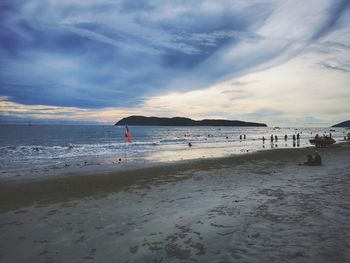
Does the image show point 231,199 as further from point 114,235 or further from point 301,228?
point 114,235

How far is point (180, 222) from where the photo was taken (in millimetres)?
7637

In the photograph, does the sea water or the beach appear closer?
the beach

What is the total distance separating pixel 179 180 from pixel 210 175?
7.56ft

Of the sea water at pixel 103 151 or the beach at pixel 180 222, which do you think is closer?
the beach at pixel 180 222

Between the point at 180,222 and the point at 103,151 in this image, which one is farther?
the point at 103,151

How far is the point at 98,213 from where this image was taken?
29.0ft

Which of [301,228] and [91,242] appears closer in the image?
[91,242]

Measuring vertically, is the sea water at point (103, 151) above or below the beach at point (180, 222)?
above

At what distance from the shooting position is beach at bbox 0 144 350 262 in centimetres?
575

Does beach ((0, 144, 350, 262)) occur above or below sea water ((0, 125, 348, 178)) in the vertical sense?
below

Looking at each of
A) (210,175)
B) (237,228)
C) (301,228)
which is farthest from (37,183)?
(301,228)

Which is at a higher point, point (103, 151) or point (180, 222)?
point (103, 151)

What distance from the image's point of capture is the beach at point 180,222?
5.75m

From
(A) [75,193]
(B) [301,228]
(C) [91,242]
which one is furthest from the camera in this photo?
(A) [75,193]
